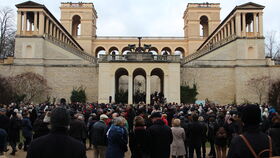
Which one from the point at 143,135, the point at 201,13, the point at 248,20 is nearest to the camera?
the point at 143,135

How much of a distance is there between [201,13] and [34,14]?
126 feet

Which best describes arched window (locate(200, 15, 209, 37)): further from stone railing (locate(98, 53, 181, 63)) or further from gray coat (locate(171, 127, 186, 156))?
gray coat (locate(171, 127, 186, 156))

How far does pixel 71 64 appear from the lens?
4197 cm

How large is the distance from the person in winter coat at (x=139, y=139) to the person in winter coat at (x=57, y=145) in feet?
15.2

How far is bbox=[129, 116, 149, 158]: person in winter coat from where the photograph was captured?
7.94m

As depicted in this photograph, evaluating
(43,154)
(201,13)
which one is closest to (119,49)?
(201,13)

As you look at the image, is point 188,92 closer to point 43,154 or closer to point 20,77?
point 20,77

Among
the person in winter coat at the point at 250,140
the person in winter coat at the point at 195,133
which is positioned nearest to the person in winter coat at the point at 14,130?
the person in winter coat at the point at 195,133

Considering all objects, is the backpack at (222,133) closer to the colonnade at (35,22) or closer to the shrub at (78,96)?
the shrub at (78,96)

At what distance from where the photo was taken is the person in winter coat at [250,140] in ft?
11.4

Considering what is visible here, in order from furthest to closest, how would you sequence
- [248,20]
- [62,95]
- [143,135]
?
[248,20], [62,95], [143,135]

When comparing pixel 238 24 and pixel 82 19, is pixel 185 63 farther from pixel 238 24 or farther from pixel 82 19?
pixel 82 19

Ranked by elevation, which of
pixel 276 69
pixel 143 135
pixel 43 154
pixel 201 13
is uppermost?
pixel 201 13

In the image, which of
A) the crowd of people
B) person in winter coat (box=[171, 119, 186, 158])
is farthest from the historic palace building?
person in winter coat (box=[171, 119, 186, 158])
